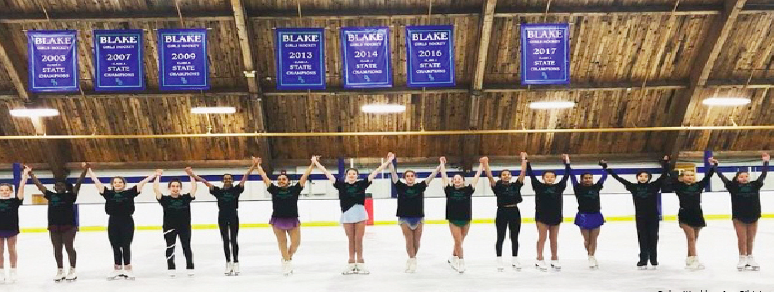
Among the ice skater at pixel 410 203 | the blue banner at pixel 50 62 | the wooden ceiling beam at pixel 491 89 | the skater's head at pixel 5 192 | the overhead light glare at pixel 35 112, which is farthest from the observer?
the wooden ceiling beam at pixel 491 89

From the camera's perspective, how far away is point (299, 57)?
18641mm

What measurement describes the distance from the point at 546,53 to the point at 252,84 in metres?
9.85

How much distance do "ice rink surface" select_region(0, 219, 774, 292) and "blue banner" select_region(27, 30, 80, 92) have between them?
4.44m

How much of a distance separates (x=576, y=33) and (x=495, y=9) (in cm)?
316

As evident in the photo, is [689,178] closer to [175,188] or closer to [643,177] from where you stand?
[643,177]

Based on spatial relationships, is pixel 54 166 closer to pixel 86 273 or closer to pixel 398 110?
pixel 398 110

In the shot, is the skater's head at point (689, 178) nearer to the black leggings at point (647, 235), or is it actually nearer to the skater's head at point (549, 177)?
the black leggings at point (647, 235)

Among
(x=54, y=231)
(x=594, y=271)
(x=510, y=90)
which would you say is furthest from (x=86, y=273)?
(x=510, y=90)

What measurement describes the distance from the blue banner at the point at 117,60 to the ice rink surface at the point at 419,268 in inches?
173

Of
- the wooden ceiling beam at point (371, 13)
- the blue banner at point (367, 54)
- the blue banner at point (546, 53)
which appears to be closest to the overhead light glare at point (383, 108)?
the wooden ceiling beam at point (371, 13)

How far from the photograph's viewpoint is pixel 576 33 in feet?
72.2

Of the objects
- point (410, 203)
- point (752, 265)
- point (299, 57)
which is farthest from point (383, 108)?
point (752, 265)

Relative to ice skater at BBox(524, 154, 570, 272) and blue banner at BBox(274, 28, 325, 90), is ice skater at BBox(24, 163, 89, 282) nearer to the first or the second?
ice skater at BBox(524, 154, 570, 272)

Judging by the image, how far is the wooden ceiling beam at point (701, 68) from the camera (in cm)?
2070
